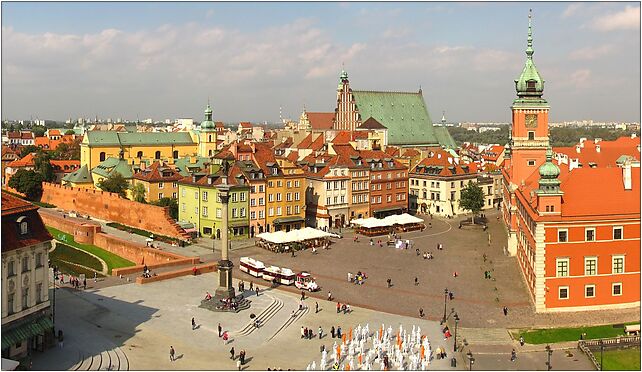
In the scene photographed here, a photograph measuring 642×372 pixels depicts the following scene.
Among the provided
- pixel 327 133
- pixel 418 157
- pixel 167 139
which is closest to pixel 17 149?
pixel 167 139

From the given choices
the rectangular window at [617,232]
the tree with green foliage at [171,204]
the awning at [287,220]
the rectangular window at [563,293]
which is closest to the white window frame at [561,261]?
the rectangular window at [563,293]

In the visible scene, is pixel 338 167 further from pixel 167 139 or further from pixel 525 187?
pixel 167 139

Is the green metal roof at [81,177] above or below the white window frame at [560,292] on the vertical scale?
above

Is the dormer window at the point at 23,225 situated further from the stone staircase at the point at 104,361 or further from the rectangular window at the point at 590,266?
the rectangular window at the point at 590,266

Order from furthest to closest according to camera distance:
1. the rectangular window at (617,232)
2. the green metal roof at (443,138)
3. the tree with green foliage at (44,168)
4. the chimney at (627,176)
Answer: the green metal roof at (443,138), the tree with green foliage at (44,168), the chimney at (627,176), the rectangular window at (617,232)

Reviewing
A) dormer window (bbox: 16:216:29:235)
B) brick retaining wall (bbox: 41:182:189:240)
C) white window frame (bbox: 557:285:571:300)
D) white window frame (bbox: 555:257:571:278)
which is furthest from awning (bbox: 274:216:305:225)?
dormer window (bbox: 16:216:29:235)

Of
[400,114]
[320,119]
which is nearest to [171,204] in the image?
[400,114]

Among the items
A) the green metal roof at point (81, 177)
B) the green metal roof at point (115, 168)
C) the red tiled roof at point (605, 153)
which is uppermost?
the red tiled roof at point (605, 153)
